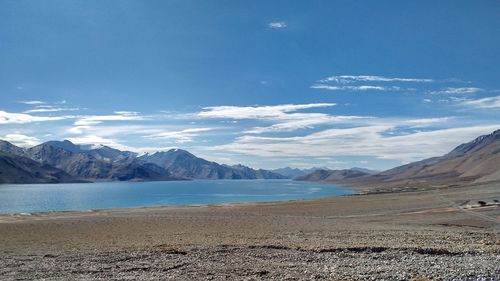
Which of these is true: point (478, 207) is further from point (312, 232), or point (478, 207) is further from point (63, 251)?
point (63, 251)

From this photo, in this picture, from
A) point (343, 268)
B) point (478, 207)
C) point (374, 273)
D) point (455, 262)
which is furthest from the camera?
point (478, 207)

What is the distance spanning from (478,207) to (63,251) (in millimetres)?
47660

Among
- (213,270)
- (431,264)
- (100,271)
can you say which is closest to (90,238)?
(100,271)

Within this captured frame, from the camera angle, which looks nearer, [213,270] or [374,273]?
[374,273]

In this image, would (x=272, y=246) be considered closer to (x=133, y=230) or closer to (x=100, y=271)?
(x=100, y=271)

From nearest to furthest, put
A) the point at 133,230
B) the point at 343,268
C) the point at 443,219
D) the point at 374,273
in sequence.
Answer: the point at 374,273
the point at 343,268
the point at 133,230
the point at 443,219

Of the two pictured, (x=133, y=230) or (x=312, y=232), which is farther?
(x=133, y=230)

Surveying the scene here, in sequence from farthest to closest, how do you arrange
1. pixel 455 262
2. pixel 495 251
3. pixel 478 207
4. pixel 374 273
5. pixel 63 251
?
pixel 478 207
pixel 63 251
pixel 495 251
pixel 455 262
pixel 374 273

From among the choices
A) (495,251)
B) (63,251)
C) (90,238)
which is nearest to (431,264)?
(495,251)

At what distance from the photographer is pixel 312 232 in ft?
114

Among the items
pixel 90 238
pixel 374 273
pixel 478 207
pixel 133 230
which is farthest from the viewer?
pixel 478 207

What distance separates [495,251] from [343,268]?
963 cm

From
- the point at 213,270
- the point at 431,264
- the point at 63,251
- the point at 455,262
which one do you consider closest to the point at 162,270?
the point at 213,270

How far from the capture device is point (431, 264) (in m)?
19.3
